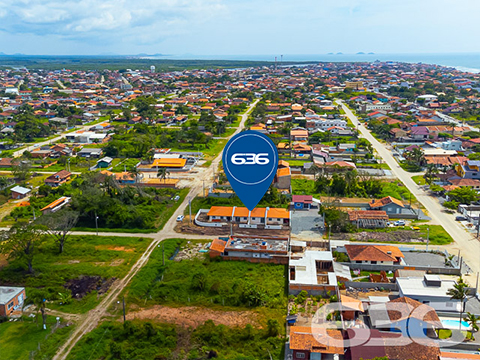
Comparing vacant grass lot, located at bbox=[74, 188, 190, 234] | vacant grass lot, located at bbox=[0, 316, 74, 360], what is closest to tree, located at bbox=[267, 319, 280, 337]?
vacant grass lot, located at bbox=[0, 316, 74, 360]

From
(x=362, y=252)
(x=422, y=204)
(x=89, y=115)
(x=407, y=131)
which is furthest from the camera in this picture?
(x=89, y=115)

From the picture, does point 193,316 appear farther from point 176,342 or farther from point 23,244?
point 23,244

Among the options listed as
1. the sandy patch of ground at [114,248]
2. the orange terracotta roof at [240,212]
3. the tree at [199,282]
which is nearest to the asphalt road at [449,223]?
the orange terracotta roof at [240,212]

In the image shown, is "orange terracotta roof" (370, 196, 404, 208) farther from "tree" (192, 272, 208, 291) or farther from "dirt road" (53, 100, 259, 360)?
"tree" (192, 272, 208, 291)

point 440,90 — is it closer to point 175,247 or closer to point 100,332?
point 175,247

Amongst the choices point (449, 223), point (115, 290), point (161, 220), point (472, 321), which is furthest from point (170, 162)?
point (472, 321)

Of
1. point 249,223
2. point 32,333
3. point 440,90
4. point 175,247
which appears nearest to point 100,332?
point 32,333
